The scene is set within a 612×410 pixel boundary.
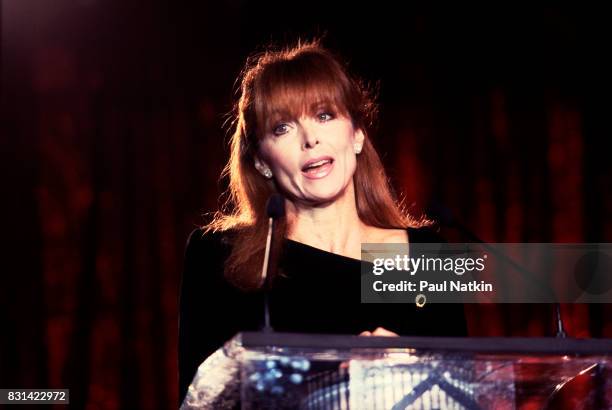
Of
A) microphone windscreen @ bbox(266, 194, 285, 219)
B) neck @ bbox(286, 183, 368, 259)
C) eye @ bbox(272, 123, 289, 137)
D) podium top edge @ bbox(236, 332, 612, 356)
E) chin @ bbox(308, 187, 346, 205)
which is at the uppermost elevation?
eye @ bbox(272, 123, 289, 137)

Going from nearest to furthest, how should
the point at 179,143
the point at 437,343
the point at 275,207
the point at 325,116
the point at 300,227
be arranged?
the point at 437,343 < the point at 275,207 < the point at 325,116 < the point at 300,227 < the point at 179,143

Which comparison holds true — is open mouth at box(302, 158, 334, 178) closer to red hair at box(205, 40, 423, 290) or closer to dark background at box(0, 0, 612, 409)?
red hair at box(205, 40, 423, 290)

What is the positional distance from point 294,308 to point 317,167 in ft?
1.23

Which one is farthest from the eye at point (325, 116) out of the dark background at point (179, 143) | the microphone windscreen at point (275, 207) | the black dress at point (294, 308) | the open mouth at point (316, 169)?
the dark background at point (179, 143)

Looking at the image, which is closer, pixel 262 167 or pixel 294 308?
pixel 294 308

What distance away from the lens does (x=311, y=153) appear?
2361 mm

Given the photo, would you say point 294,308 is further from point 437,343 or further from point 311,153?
point 437,343

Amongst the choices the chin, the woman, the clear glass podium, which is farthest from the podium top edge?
the chin

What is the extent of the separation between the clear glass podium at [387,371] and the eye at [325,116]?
100cm

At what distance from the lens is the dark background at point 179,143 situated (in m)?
4.04

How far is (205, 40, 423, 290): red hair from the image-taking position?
7.70 feet

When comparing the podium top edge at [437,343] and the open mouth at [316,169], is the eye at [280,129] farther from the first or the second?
the podium top edge at [437,343]

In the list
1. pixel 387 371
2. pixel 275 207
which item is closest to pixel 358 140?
pixel 275 207

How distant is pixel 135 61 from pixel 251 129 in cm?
181
